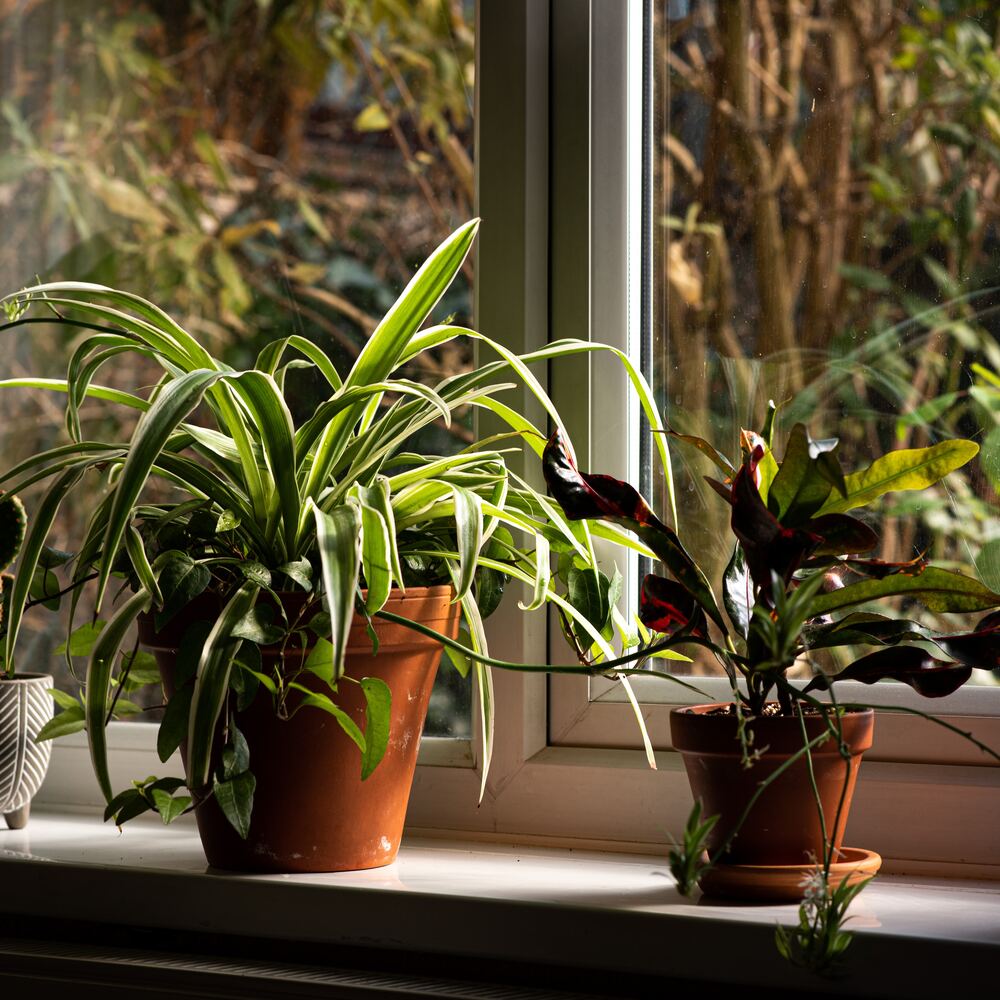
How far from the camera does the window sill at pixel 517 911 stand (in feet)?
2.84

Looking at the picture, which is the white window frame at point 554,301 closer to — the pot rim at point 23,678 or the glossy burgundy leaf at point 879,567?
the glossy burgundy leaf at point 879,567

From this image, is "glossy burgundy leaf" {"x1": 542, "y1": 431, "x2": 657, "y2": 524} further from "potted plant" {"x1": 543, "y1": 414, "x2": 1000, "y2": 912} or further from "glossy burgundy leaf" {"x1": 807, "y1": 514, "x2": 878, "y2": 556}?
"glossy burgundy leaf" {"x1": 807, "y1": 514, "x2": 878, "y2": 556}

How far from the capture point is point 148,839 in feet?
4.06

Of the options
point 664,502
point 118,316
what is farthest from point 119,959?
point 664,502

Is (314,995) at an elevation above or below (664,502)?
below

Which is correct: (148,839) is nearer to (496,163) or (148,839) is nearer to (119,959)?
(119,959)

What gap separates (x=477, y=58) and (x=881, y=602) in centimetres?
70

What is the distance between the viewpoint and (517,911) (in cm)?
96

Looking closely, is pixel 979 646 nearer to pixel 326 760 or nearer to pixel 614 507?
pixel 614 507

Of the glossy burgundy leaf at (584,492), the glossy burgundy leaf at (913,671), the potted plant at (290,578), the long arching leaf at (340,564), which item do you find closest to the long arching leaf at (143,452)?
the potted plant at (290,578)

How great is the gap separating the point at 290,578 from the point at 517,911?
1.08ft

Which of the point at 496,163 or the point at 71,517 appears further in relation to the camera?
the point at 71,517

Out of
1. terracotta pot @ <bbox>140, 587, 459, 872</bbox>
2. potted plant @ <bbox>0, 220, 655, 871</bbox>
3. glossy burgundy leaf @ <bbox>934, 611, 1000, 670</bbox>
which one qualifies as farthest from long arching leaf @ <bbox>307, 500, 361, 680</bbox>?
glossy burgundy leaf @ <bbox>934, 611, 1000, 670</bbox>

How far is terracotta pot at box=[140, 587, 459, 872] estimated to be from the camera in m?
1.01
